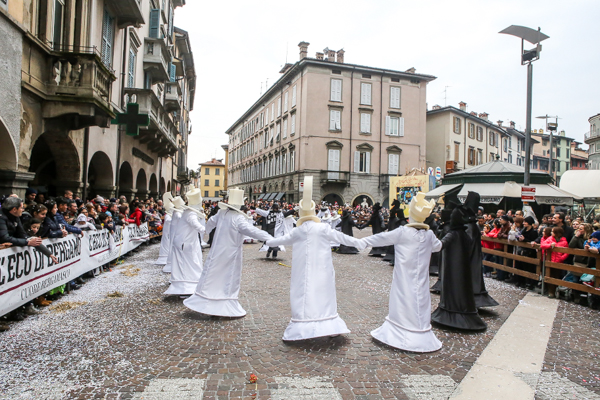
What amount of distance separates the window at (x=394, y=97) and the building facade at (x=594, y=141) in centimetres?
3057

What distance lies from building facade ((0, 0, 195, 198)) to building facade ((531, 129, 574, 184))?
219 ft

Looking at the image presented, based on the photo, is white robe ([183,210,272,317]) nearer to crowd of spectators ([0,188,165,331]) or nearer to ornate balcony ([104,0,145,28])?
crowd of spectators ([0,188,165,331])

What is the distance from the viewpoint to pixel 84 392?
11.8 feet

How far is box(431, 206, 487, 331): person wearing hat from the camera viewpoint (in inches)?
227

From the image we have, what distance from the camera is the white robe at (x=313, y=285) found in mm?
4965

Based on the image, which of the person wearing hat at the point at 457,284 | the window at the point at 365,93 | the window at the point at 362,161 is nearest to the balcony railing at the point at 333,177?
the window at the point at 362,161

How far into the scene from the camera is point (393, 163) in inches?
1565

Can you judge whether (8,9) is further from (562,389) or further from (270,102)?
(270,102)

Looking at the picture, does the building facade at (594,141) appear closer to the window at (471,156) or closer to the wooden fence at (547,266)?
the window at (471,156)

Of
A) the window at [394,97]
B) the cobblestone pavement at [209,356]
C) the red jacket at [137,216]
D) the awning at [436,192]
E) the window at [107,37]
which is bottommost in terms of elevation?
the cobblestone pavement at [209,356]

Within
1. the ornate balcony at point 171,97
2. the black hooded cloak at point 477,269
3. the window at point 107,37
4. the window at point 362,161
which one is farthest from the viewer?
the window at point 362,161

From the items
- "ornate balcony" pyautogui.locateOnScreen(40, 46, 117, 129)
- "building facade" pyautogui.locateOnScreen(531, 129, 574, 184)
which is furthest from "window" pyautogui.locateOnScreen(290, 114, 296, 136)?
"building facade" pyautogui.locateOnScreen(531, 129, 574, 184)

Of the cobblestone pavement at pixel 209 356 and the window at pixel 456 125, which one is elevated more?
the window at pixel 456 125

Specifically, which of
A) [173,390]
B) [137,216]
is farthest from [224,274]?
[137,216]
